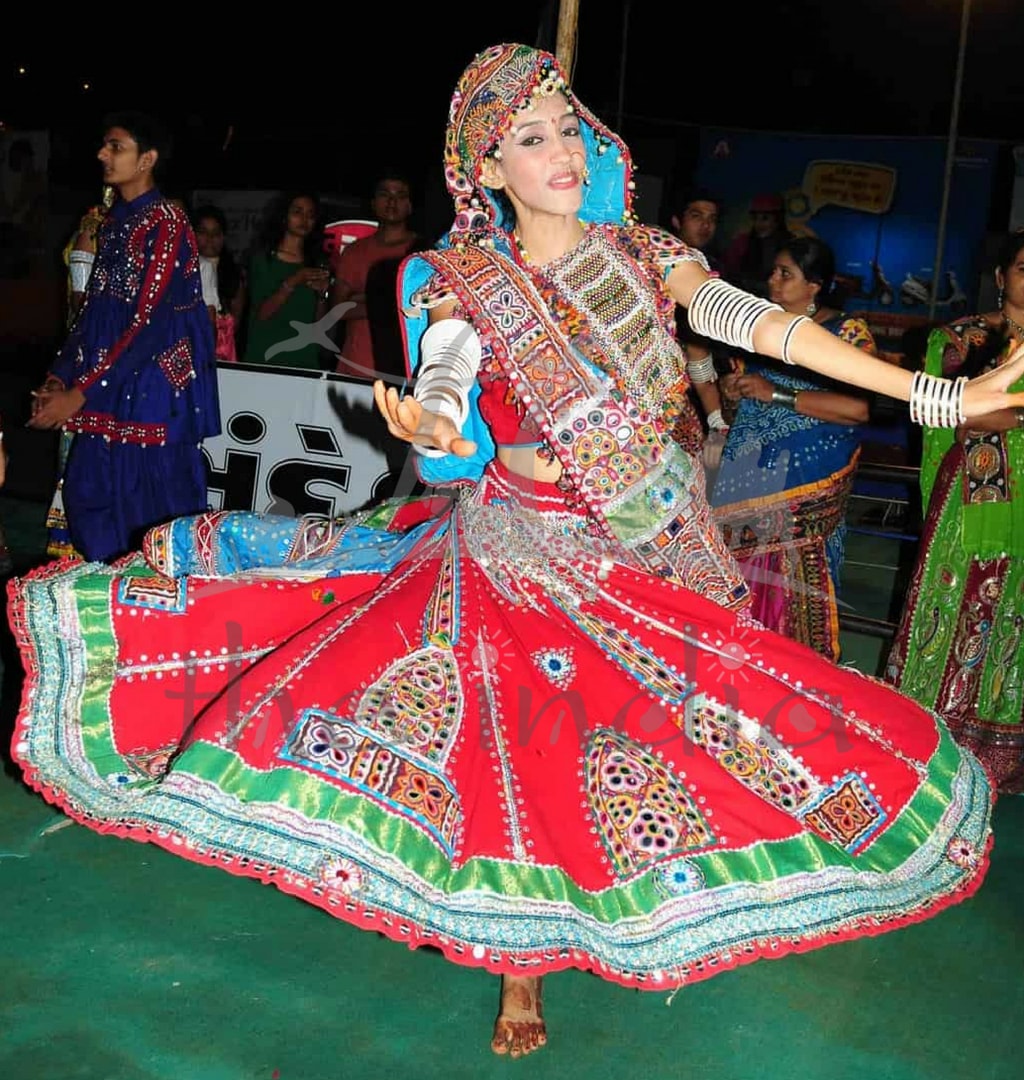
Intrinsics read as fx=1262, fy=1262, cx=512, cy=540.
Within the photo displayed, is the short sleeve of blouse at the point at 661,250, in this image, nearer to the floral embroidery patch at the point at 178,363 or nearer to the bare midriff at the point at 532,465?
the bare midriff at the point at 532,465

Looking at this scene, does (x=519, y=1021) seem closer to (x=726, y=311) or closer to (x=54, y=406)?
(x=726, y=311)

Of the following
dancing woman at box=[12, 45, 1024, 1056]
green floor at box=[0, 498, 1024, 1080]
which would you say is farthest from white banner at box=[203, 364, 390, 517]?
dancing woman at box=[12, 45, 1024, 1056]

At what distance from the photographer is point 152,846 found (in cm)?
312

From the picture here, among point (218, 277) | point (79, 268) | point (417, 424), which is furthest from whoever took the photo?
point (218, 277)

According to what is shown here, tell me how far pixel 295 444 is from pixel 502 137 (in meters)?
3.17

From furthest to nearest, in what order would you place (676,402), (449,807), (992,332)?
(992,332), (676,402), (449,807)

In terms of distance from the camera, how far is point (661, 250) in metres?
2.40

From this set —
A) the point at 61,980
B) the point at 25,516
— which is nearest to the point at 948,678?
the point at 61,980

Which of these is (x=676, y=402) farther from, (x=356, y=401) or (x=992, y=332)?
(x=356, y=401)

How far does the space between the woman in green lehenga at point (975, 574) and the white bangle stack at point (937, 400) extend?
1.72 meters

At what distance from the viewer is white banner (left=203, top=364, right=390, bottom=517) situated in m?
5.25

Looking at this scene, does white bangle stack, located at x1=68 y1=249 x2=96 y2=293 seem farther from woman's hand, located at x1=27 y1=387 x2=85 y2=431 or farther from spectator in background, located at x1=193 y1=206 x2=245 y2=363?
spectator in background, located at x1=193 y1=206 x2=245 y2=363

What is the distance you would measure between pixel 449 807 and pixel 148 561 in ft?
2.70

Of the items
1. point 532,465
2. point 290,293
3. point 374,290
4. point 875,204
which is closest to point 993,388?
point 532,465
